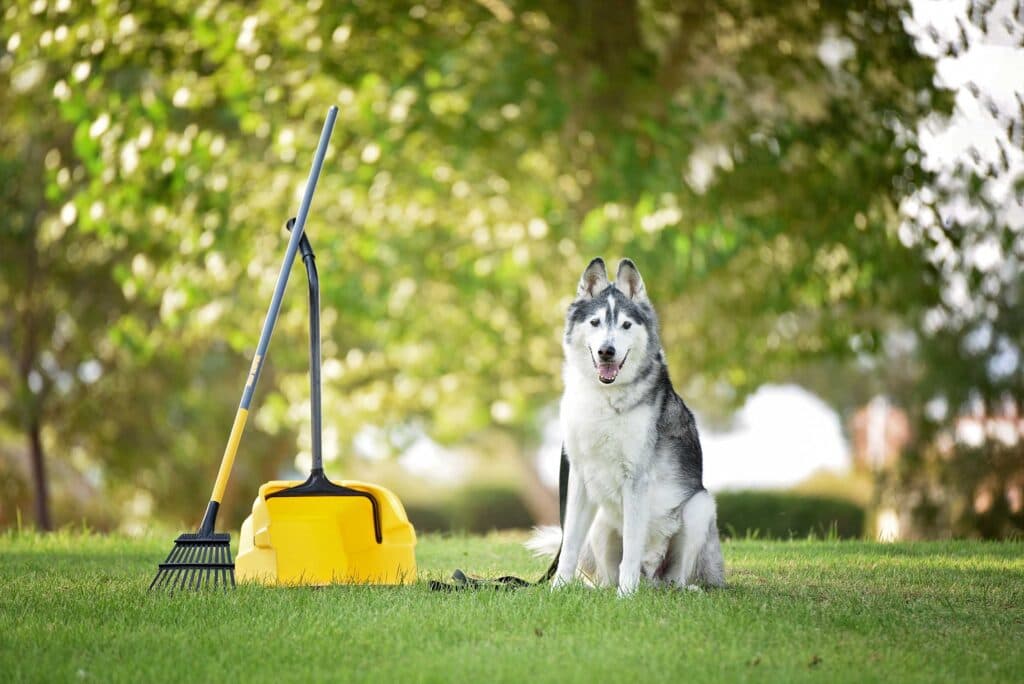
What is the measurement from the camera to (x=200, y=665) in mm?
3965

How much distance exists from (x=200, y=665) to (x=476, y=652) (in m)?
0.98

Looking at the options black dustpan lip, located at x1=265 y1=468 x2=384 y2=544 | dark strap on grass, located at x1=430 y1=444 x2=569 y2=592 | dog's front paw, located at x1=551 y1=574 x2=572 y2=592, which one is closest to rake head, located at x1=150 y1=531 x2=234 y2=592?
black dustpan lip, located at x1=265 y1=468 x2=384 y2=544

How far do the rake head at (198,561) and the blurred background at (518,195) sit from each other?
16.9ft

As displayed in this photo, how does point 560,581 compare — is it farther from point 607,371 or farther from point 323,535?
point 323,535

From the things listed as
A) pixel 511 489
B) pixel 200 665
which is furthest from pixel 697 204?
pixel 511 489

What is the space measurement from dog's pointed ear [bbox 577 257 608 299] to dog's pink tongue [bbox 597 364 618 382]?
0.44 meters

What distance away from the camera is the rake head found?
17.6ft

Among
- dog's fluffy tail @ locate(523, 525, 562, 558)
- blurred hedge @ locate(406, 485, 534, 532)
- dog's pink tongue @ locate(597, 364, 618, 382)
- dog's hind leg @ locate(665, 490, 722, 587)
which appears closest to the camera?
dog's pink tongue @ locate(597, 364, 618, 382)

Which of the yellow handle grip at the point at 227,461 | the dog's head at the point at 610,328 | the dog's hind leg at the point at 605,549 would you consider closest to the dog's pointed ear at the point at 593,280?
the dog's head at the point at 610,328

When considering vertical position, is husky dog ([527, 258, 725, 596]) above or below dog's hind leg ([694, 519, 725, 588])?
above

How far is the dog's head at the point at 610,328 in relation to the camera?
5371 millimetres

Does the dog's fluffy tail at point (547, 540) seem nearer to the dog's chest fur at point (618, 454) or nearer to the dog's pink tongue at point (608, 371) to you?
the dog's chest fur at point (618, 454)

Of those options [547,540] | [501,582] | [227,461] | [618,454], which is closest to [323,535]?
[227,461]

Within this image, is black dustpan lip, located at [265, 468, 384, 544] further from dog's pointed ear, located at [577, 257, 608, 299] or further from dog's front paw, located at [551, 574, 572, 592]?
A: dog's pointed ear, located at [577, 257, 608, 299]
